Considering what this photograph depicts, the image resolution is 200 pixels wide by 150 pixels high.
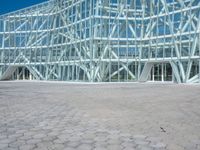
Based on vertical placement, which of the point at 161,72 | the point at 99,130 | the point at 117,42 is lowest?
the point at 99,130

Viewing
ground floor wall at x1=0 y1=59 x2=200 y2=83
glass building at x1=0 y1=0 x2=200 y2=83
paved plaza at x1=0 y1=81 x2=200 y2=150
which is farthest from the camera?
glass building at x1=0 y1=0 x2=200 y2=83

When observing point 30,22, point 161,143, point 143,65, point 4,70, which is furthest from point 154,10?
point 161,143

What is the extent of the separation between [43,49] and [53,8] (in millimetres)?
7578

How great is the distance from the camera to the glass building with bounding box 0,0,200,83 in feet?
129

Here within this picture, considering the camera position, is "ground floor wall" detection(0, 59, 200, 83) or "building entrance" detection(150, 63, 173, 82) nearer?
"ground floor wall" detection(0, 59, 200, 83)

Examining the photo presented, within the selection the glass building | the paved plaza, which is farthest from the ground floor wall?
the paved plaza

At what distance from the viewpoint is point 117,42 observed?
4588 centimetres

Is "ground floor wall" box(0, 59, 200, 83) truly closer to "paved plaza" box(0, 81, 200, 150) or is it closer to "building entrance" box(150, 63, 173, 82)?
"building entrance" box(150, 63, 173, 82)

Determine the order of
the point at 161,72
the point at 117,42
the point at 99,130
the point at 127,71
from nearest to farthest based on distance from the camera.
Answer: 1. the point at 99,130
2. the point at 161,72
3. the point at 127,71
4. the point at 117,42

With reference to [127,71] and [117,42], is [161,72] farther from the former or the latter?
[117,42]

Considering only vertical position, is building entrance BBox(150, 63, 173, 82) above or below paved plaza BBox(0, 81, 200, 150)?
above

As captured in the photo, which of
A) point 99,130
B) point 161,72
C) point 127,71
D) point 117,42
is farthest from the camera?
point 117,42

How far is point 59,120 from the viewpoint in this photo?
9.12m

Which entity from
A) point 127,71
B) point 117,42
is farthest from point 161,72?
point 117,42
